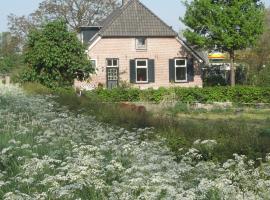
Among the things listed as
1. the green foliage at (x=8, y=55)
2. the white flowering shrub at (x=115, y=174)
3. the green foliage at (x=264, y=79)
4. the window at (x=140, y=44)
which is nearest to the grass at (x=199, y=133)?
the white flowering shrub at (x=115, y=174)

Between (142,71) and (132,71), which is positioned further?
(142,71)

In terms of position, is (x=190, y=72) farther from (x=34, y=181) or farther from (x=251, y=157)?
(x=34, y=181)

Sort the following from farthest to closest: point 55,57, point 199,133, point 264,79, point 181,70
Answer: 1. point 181,70
2. point 264,79
3. point 55,57
4. point 199,133

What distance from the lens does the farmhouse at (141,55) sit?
4247 cm

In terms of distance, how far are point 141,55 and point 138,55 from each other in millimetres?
218

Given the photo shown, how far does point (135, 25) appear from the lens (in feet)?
142

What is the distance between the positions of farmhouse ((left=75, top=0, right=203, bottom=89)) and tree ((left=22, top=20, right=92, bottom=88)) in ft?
38.9

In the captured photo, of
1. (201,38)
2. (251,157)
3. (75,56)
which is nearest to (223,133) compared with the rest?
(251,157)

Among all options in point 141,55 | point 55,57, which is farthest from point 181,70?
point 55,57

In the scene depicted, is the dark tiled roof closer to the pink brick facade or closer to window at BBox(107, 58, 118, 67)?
the pink brick facade

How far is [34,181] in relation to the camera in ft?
19.1

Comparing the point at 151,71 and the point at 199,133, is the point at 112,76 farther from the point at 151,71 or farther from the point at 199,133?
the point at 199,133

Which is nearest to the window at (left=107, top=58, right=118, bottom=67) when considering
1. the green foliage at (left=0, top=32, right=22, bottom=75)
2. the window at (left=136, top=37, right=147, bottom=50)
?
the window at (left=136, top=37, right=147, bottom=50)

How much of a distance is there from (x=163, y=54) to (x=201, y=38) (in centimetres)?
382
